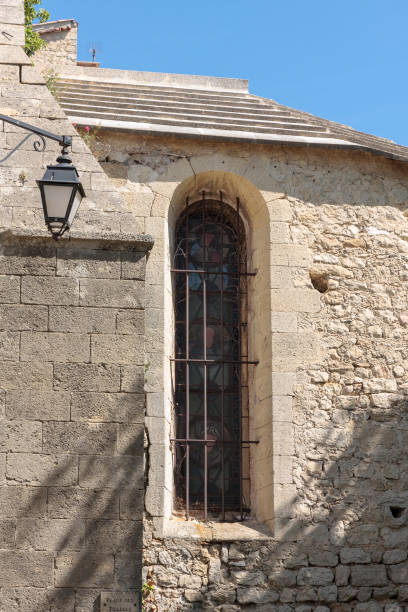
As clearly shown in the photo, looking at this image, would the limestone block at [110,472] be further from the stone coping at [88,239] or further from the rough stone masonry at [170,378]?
the stone coping at [88,239]

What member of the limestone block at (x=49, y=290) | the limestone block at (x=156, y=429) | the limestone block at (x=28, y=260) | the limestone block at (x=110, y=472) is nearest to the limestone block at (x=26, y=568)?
the limestone block at (x=110, y=472)

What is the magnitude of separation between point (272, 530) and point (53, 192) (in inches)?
149

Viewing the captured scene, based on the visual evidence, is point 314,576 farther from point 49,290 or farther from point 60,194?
point 60,194

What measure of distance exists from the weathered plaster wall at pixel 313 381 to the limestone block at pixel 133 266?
79.4 inches

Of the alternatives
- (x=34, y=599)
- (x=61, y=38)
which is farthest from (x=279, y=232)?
(x=61, y=38)

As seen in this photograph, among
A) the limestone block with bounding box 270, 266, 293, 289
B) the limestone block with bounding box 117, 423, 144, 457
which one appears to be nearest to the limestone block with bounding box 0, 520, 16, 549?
the limestone block with bounding box 117, 423, 144, 457

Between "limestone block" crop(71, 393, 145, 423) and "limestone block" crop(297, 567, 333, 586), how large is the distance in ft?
9.11

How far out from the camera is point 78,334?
17.8 ft

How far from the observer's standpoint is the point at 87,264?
558cm

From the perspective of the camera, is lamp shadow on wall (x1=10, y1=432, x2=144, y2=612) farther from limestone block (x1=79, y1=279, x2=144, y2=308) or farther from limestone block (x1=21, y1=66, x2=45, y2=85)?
limestone block (x1=21, y1=66, x2=45, y2=85)

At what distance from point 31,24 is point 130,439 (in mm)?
6699

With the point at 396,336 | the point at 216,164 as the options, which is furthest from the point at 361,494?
the point at 216,164

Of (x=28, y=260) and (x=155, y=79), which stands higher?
(x=155, y=79)

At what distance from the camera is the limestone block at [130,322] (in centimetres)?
549
